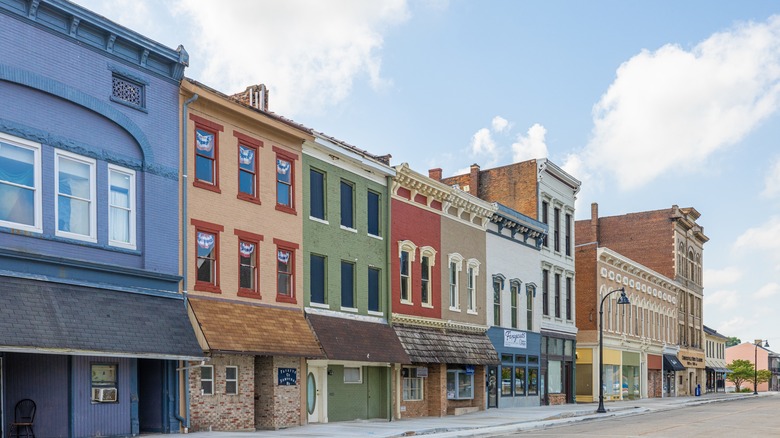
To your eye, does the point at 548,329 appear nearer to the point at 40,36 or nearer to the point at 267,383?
the point at 267,383

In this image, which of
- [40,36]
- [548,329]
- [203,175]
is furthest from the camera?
[548,329]

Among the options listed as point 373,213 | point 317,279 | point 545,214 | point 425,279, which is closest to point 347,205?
point 373,213

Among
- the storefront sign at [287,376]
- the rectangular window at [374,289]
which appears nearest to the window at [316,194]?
the rectangular window at [374,289]

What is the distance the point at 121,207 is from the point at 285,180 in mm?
6862

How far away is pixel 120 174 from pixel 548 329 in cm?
2995

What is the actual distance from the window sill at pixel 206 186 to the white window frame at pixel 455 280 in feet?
47.3

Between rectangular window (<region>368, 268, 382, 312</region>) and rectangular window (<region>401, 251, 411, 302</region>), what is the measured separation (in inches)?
65.2

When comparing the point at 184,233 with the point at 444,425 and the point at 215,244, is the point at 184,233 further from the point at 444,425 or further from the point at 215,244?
the point at 444,425

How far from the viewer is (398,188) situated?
3247cm

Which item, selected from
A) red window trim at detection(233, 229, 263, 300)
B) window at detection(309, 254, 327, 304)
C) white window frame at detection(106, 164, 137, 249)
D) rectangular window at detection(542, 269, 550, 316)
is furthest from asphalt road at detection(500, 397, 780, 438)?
white window frame at detection(106, 164, 137, 249)

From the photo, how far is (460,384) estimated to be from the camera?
1433 inches

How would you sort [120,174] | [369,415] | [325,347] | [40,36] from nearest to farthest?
[40,36], [120,174], [325,347], [369,415]

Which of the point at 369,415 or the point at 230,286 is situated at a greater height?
the point at 230,286

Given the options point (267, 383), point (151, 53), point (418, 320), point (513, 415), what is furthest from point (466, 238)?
point (151, 53)
